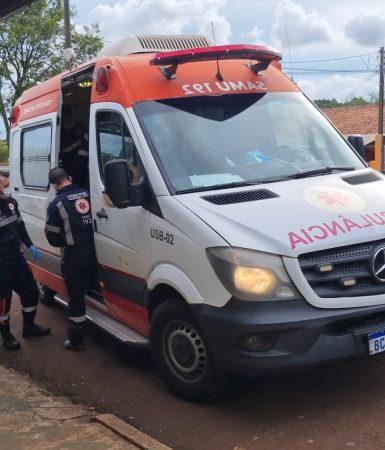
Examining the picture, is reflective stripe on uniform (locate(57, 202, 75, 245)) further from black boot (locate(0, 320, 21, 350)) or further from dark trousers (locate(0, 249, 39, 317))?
black boot (locate(0, 320, 21, 350))

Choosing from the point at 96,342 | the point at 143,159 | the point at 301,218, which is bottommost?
the point at 96,342

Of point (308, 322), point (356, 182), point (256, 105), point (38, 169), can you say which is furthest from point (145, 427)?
point (38, 169)

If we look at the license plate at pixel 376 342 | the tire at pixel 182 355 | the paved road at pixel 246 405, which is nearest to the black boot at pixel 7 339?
the paved road at pixel 246 405

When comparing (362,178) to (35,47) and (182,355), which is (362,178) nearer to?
(182,355)

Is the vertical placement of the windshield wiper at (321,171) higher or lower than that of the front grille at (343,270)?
higher

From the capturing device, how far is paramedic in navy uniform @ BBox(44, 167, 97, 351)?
570cm

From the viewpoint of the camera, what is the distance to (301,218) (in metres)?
4.20

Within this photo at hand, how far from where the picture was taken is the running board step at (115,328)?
5.09m

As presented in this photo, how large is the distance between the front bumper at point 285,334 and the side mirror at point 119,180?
1.08 metres

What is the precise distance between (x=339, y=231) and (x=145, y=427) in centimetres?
184

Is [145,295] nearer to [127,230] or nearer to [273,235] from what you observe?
[127,230]

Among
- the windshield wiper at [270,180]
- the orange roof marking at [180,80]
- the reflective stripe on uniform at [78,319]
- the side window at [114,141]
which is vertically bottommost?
the reflective stripe on uniform at [78,319]

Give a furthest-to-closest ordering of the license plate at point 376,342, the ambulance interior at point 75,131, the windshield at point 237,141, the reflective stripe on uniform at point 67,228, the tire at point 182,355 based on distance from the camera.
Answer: the ambulance interior at point 75,131, the reflective stripe on uniform at point 67,228, the windshield at point 237,141, the tire at point 182,355, the license plate at point 376,342

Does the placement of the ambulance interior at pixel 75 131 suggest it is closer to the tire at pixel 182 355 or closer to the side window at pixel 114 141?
the side window at pixel 114 141
